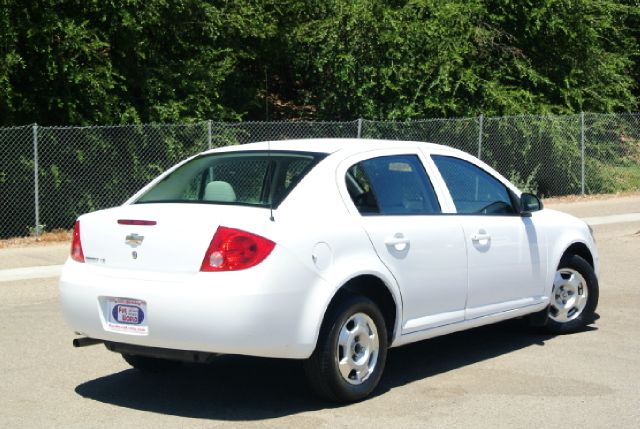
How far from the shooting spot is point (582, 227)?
8891mm

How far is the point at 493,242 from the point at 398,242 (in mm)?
1125

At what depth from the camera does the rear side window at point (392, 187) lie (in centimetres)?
695

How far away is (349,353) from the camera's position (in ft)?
21.4

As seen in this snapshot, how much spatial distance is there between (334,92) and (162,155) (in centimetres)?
642

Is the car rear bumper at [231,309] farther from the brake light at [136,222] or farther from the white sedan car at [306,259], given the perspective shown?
the brake light at [136,222]

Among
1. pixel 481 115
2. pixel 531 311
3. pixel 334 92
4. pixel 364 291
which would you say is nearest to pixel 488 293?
pixel 531 311

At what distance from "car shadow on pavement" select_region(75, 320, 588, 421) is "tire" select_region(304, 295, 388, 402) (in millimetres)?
212

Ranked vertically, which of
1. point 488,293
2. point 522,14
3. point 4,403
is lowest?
point 4,403

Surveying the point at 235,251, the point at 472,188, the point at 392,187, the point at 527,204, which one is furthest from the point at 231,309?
the point at 527,204

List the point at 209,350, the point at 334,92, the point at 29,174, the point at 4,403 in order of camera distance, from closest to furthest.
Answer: the point at 209,350
the point at 4,403
the point at 29,174
the point at 334,92

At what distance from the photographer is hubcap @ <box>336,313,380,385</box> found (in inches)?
256

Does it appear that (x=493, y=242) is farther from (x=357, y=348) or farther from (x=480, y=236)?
(x=357, y=348)

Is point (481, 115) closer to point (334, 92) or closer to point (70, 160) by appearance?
point (334, 92)

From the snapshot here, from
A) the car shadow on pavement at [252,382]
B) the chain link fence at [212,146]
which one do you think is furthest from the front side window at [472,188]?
the chain link fence at [212,146]
